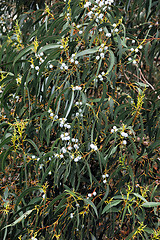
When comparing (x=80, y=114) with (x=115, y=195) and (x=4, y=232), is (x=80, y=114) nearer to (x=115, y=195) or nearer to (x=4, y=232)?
(x=115, y=195)

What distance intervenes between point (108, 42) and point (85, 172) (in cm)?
51

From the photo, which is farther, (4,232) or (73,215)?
(4,232)

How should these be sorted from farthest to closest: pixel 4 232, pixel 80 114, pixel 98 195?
pixel 4 232 → pixel 98 195 → pixel 80 114

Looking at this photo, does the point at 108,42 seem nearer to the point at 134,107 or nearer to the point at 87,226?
the point at 134,107

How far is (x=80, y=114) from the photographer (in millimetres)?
1118

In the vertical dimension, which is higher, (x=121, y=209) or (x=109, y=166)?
(x=109, y=166)

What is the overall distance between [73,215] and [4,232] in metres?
0.42

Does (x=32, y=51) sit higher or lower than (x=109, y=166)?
higher

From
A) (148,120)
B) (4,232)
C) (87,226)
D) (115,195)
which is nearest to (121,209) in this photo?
(115,195)

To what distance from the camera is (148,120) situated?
4.12ft

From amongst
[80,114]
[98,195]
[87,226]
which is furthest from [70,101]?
[87,226]

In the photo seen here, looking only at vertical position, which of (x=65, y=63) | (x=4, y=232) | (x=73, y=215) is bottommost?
(x=4, y=232)

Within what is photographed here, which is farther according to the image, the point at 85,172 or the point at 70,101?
the point at 85,172

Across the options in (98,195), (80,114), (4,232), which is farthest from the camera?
(4,232)
